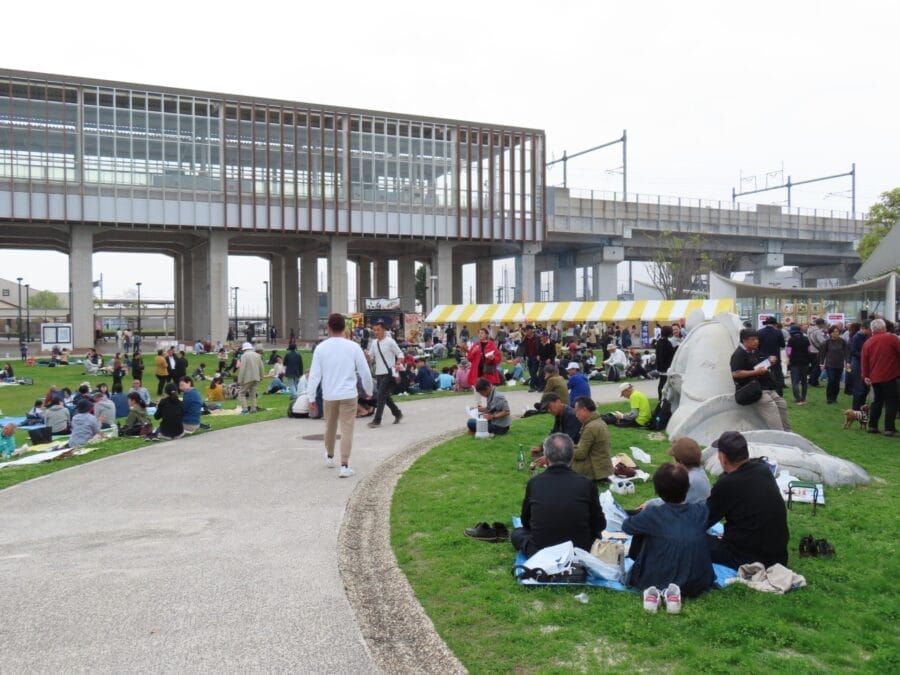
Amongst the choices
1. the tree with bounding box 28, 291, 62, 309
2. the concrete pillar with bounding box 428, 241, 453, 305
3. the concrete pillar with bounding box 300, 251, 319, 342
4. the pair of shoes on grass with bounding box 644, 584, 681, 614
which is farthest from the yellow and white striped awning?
the tree with bounding box 28, 291, 62, 309

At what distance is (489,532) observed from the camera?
6.67m

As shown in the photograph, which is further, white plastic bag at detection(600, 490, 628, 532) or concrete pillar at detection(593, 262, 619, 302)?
concrete pillar at detection(593, 262, 619, 302)

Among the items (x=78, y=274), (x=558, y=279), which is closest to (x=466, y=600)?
(x=78, y=274)

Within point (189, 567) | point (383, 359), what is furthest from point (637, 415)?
point (189, 567)

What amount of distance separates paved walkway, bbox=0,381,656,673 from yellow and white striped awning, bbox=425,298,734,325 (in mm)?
28948

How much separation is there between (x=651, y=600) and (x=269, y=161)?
5051 cm

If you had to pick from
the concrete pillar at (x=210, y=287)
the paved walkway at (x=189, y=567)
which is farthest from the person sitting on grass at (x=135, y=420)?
the concrete pillar at (x=210, y=287)

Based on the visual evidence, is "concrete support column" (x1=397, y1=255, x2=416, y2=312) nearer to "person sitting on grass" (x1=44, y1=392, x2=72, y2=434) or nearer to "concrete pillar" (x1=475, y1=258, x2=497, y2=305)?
"concrete pillar" (x1=475, y1=258, x2=497, y2=305)

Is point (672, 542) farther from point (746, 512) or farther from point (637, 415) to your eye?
point (637, 415)

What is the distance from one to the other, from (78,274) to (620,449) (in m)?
44.5

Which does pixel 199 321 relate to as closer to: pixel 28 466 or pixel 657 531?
Result: pixel 28 466

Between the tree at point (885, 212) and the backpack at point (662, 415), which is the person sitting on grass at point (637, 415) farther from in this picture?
the tree at point (885, 212)

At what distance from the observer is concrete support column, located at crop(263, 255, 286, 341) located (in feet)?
230

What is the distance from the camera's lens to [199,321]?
182 feet
